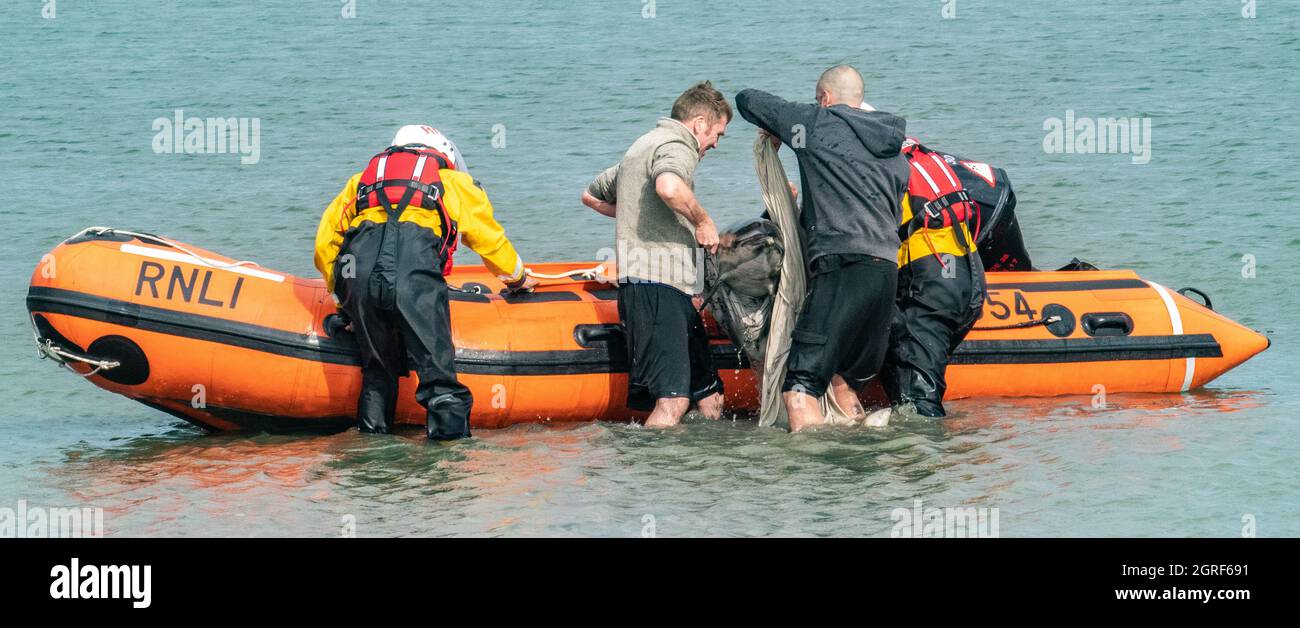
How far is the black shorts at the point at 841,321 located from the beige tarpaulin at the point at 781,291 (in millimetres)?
159

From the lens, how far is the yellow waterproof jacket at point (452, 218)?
612 centimetres

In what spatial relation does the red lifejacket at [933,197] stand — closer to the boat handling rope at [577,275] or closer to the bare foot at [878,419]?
the bare foot at [878,419]

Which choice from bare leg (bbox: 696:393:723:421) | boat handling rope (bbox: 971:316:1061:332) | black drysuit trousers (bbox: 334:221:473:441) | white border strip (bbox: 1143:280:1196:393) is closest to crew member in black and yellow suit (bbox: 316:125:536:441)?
black drysuit trousers (bbox: 334:221:473:441)

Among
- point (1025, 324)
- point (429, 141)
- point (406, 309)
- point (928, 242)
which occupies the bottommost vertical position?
point (1025, 324)

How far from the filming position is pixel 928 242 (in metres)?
6.63

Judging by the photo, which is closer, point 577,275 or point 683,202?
point 683,202

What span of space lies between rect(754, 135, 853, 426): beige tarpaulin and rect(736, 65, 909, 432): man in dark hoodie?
0.17m

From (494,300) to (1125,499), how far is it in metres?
2.93

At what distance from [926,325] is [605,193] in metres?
1.56

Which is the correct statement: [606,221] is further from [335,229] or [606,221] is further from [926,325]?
[335,229]

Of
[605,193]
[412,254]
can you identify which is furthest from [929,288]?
[412,254]

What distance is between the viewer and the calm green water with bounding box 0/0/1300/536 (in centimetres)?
548
